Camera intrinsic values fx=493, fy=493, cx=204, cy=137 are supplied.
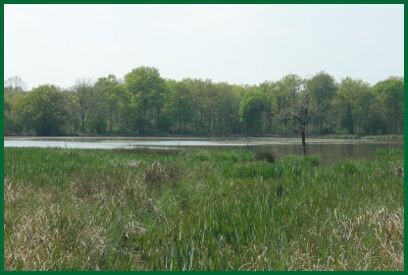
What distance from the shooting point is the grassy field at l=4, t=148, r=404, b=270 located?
6.36m

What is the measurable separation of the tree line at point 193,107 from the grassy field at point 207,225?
70.1 metres

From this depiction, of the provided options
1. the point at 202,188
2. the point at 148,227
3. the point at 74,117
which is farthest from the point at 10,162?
the point at 74,117

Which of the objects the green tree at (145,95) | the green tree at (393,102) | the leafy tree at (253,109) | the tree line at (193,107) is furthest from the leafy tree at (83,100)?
the green tree at (393,102)

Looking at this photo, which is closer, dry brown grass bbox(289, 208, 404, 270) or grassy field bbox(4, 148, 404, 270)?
dry brown grass bbox(289, 208, 404, 270)

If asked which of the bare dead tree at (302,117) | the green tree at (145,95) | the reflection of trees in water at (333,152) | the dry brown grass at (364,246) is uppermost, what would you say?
the green tree at (145,95)

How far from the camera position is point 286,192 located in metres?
10.6

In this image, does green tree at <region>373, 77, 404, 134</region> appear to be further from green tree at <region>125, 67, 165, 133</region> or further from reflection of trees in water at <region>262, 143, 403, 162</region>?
reflection of trees in water at <region>262, 143, 403, 162</region>

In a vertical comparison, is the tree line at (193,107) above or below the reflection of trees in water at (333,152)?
above

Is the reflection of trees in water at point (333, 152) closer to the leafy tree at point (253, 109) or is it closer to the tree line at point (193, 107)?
the tree line at point (193, 107)

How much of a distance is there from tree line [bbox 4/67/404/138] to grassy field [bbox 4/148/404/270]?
70.1 meters

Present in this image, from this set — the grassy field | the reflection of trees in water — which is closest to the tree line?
the reflection of trees in water

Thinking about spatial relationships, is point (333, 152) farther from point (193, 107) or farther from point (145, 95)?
point (193, 107)

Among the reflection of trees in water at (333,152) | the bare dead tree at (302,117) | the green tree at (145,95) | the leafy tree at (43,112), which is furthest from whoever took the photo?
the green tree at (145,95)

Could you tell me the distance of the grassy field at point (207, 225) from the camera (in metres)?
6.36
